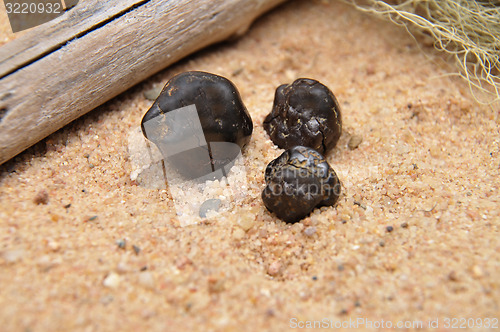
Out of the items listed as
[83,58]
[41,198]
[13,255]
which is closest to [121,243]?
[13,255]

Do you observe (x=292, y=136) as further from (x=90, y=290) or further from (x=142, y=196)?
(x=90, y=290)

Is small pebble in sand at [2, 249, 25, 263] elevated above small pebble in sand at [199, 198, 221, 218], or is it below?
above

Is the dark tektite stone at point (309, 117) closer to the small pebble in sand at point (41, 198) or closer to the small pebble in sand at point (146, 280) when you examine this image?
the small pebble in sand at point (146, 280)

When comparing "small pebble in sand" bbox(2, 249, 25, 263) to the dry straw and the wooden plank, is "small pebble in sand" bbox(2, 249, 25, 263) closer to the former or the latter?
the wooden plank

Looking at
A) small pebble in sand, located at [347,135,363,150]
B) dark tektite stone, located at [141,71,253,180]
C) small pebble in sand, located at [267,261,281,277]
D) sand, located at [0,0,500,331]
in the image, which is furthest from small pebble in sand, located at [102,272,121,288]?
small pebble in sand, located at [347,135,363,150]

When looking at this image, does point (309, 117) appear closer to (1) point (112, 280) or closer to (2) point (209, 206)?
(2) point (209, 206)

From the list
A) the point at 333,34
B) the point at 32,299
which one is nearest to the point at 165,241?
the point at 32,299
